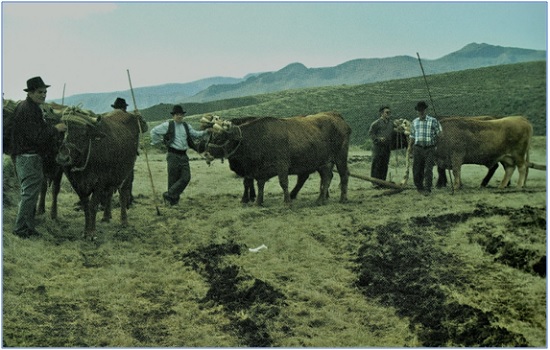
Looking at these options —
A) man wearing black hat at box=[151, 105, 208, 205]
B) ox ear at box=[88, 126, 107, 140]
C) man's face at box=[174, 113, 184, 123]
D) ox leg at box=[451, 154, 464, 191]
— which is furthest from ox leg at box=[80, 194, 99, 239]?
ox leg at box=[451, 154, 464, 191]

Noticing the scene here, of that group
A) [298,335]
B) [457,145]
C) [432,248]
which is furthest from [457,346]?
[457,145]

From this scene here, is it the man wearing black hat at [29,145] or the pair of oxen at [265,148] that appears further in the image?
the pair of oxen at [265,148]

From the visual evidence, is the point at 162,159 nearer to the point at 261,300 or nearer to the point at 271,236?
the point at 271,236

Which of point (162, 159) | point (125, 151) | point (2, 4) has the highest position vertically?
point (2, 4)

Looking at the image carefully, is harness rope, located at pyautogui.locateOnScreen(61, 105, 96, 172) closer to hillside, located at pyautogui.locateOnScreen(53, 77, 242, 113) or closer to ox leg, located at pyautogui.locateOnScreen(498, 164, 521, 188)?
hillside, located at pyautogui.locateOnScreen(53, 77, 242, 113)

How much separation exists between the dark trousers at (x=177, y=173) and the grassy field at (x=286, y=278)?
1.05ft

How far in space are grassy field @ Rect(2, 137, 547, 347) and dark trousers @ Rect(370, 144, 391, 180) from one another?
3248 mm

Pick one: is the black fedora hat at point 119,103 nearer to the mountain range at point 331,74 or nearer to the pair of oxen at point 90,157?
the mountain range at point 331,74

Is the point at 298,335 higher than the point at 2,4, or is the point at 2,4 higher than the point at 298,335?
the point at 2,4

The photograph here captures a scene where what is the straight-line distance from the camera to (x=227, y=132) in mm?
10555

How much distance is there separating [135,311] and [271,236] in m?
2.88

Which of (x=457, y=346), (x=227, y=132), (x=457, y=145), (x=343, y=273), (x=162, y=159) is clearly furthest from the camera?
(x=162, y=159)

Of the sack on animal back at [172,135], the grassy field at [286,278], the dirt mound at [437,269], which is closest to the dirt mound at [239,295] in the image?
the grassy field at [286,278]

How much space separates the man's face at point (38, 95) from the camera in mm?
7590
